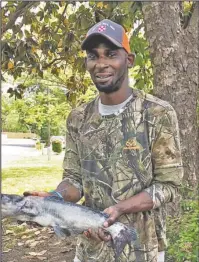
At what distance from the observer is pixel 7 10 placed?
6.79 meters

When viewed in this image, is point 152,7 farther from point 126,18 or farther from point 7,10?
point 7,10

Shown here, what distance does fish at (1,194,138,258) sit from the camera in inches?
72.8

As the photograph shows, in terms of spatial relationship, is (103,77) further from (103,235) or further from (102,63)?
(103,235)

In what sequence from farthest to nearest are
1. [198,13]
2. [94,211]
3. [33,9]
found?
[33,9] → [198,13] → [94,211]

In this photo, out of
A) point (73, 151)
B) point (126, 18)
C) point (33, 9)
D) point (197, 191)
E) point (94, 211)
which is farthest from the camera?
point (33, 9)

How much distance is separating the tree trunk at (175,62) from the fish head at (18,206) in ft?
9.13

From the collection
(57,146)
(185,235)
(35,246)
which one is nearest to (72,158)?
(185,235)

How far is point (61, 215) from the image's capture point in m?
1.88

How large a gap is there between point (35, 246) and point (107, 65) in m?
4.68

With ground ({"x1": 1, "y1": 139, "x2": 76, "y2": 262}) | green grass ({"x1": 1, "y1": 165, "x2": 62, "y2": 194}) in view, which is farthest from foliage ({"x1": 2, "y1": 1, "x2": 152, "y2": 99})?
green grass ({"x1": 1, "y1": 165, "x2": 62, "y2": 194})

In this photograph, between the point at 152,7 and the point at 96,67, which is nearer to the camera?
the point at 96,67

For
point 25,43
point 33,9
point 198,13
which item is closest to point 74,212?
point 198,13

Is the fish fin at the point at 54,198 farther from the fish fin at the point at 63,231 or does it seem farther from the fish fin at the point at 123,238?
the fish fin at the point at 123,238

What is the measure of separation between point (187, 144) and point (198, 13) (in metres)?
1.26
